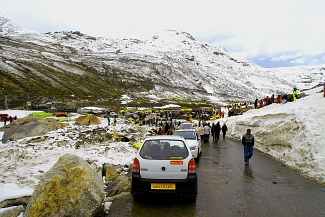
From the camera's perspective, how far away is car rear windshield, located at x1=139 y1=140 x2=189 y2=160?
17.2ft

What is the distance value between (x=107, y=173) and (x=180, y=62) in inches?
6614

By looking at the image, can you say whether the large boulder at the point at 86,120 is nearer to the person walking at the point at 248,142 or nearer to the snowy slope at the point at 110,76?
the person walking at the point at 248,142

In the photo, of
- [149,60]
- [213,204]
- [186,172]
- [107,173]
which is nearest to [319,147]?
[213,204]

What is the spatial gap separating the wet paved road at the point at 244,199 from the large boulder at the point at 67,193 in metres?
0.63

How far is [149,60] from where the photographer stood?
165 meters

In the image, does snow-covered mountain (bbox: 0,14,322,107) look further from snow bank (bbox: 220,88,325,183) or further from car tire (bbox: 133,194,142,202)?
car tire (bbox: 133,194,142,202)

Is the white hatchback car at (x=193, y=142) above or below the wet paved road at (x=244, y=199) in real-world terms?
above

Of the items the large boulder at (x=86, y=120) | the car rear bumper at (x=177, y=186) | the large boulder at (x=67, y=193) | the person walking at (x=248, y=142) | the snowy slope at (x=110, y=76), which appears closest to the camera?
the large boulder at (x=67, y=193)

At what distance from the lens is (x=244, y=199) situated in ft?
18.0

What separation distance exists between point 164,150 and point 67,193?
237 cm

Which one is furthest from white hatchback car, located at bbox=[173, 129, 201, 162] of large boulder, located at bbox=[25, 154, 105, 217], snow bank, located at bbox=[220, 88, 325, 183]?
large boulder, located at bbox=[25, 154, 105, 217]

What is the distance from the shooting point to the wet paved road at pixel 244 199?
188 inches

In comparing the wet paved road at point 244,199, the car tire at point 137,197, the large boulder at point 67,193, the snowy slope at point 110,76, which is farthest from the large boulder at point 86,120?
the snowy slope at point 110,76

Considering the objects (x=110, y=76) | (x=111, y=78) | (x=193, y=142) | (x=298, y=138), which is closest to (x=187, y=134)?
(x=193, y=142)
